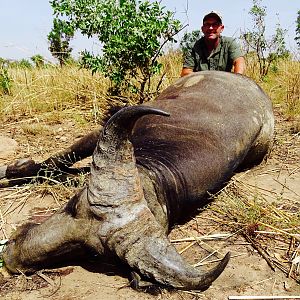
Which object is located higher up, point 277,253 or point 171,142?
point 171,142

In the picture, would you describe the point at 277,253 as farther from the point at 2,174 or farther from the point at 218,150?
the point at 2,174

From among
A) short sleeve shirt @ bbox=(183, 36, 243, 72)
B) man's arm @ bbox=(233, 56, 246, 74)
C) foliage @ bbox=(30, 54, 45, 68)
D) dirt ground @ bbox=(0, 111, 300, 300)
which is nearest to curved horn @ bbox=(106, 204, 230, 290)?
dirt ground @ bbox=(0, 111, 300, 300)

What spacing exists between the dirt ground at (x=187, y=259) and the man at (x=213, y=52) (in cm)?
206

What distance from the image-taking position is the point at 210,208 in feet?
11.2

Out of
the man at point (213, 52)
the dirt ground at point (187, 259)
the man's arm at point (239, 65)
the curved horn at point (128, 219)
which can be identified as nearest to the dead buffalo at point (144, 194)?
the curved horn at point (128, 219)

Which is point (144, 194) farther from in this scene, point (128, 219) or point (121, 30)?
point (121, 30)

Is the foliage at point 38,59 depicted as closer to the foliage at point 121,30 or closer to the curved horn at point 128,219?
the foliage at point 121,30

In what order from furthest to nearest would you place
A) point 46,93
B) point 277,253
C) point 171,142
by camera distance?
point 46,93 → point 171,142 → point 277,253

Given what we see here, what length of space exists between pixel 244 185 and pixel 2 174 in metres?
2.10

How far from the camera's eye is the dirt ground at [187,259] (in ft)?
7.95

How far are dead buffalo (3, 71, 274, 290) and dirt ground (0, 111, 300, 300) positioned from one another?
0.13 meters

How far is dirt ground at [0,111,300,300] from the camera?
95.3 inches

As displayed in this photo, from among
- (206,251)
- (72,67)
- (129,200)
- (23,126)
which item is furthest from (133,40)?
(129,200)

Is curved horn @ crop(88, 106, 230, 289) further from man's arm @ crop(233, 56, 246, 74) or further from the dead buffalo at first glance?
man's arm @ crop(233, 56, 246, 74)
